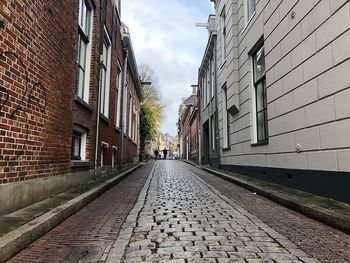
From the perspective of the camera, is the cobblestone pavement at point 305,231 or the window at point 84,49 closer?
the cobblestone pavement at point 305,231

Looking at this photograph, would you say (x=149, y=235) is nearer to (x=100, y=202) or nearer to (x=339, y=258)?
(x=339, y=258)

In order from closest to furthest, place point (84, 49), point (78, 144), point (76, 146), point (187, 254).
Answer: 1. point (187, 254)
2. point (76, 146)
3. point (78, 144)
4. point (84, 49)

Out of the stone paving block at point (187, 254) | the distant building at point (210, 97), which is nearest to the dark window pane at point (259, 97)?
the distant building at point (210, 97)

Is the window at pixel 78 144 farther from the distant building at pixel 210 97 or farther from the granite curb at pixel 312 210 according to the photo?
the distant building at pixel 210 97

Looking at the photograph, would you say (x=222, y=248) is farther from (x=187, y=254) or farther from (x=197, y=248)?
(x=187, y=254)

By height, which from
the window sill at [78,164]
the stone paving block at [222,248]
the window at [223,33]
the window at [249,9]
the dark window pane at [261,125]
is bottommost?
the stone paving block at [222,248]

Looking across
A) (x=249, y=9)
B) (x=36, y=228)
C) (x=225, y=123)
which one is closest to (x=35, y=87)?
(x=36, y=228)

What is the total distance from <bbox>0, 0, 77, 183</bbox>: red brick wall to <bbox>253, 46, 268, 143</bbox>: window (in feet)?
17.8

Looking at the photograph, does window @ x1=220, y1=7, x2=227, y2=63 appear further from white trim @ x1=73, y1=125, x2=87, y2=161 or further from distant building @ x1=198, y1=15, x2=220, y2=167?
white trim @ x1=73, y1=125, x2=87, y2=161

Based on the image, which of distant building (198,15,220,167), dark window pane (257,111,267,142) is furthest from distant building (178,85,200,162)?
dark window pane (257,111,267,142)

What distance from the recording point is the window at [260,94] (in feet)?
32.9

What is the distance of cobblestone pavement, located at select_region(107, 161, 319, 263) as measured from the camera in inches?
136

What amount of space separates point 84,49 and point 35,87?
14.2 ft

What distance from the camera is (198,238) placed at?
409 cm
